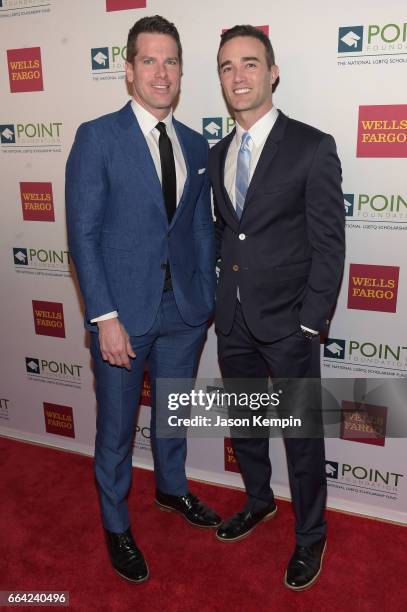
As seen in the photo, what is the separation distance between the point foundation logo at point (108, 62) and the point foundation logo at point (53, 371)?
5.30ft

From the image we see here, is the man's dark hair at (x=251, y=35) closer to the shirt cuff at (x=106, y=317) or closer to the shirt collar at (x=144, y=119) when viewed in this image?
the shirt collar at (x=144, y=119)

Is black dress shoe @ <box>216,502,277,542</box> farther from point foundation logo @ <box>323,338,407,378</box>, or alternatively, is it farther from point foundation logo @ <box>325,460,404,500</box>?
point foundation logo @ <box>323,338,407,378</box>

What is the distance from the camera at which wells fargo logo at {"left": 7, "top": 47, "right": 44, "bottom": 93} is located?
303 cm

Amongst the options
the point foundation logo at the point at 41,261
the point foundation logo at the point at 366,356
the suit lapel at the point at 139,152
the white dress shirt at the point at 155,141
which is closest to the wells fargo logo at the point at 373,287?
the point foundation logo at the point at 366,356

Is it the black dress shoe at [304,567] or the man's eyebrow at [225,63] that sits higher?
the man's eyebrow at [225,63]

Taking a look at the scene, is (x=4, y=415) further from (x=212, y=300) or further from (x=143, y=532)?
(x=212, y=300)

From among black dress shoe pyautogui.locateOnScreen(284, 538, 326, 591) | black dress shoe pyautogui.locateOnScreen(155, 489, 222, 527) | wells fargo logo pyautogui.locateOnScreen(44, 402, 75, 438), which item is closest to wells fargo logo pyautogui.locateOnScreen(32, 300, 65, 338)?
wells fargo logo pyautogui.locateOnScreen(44, 402, 75, 438)

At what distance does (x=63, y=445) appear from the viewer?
11.8 feet

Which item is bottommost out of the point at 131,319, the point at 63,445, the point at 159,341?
the point at 63,445

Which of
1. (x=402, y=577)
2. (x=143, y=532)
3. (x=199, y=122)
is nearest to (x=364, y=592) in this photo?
(x=402, y=577)

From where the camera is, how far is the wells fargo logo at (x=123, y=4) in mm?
2730

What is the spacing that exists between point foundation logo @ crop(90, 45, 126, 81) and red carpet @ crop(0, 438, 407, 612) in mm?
2159

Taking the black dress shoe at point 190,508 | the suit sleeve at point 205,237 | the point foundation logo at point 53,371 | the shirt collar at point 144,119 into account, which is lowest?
the black dress shoe at point 190,508

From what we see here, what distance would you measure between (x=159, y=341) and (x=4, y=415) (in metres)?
1.74
